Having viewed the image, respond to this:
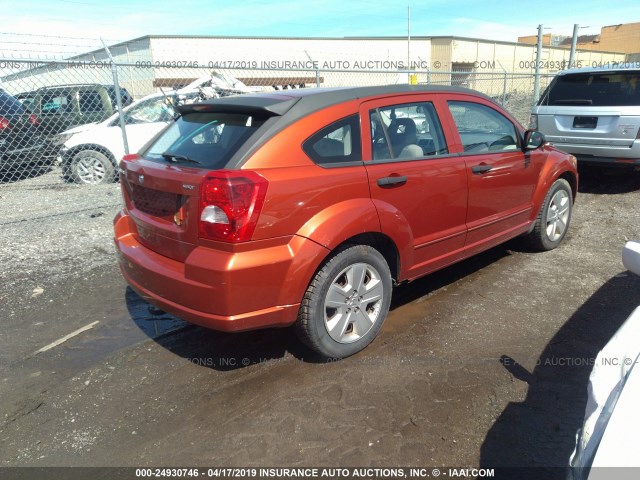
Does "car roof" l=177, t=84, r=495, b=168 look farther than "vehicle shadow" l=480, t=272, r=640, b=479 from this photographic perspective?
Yes

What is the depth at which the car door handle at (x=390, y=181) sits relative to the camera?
3.20 meters

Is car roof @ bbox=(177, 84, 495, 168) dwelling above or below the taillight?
above

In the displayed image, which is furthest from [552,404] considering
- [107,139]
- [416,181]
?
[107,139]

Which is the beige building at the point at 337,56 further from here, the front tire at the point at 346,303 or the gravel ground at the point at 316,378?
the front tire at the point at 346,303

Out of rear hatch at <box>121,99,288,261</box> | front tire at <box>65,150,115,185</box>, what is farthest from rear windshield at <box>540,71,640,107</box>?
front tire at <box>65,150,115,185</box>

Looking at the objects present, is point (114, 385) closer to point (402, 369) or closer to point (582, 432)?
point (402, 369)

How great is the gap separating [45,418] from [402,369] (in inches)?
84.5

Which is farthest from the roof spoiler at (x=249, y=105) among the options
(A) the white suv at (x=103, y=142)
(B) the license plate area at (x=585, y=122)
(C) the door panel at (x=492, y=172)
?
(A) the white suv at (x=103, y=142)

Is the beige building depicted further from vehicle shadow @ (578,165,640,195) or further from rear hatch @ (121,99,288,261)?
rear hatch @ (121,99,288,261)

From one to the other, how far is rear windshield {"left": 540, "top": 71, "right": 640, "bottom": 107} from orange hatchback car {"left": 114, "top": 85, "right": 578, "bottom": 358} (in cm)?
415

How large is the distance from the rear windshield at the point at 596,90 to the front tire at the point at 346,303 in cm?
562

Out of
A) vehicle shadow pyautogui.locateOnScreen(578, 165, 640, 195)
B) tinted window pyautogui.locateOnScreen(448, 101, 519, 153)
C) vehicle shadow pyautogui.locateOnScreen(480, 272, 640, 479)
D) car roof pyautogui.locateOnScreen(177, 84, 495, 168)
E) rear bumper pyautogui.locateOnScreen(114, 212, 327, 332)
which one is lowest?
vehicle shadow pyautogui.locateOnScreen(578, 165, 640, 195)

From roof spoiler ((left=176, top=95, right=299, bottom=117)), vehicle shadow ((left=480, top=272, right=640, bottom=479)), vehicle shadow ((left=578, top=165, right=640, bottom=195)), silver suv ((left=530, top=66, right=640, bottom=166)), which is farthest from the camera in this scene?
vehicle shadow ((left=578, top=165, right=640, bottom=195))

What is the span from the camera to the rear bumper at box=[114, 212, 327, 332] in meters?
2.67
